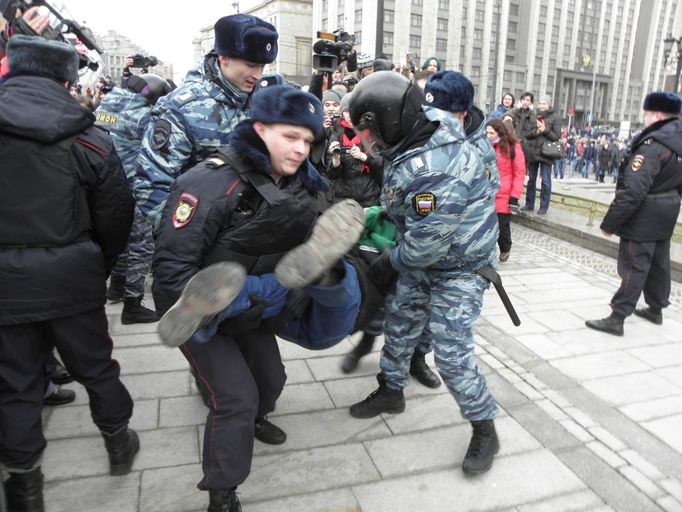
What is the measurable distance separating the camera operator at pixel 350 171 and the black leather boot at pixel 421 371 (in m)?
1.84

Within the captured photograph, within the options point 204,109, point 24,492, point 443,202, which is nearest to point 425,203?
point 443,202

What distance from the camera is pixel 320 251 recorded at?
5.97 ft

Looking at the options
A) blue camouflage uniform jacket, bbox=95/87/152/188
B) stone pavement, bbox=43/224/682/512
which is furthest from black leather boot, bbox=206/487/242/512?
blue camouflage uniform jacket, bbox=95/87/152/188

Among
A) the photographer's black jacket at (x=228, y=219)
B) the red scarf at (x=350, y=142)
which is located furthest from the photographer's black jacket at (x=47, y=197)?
the red scarf at (x=350, y=142)

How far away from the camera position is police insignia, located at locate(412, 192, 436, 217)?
97.2 inches

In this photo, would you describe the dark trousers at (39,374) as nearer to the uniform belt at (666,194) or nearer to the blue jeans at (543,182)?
the uniform belt at (666,194)

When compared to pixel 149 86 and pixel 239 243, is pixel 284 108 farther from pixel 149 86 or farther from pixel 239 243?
pixel 149 86

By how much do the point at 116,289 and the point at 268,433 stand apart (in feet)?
9.47

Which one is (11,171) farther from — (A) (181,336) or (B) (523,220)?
(B) (523,220)

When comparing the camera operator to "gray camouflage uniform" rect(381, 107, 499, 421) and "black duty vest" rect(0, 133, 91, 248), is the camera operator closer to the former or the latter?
"gray camouflage uniform" rect(381, 107, 499, 421)

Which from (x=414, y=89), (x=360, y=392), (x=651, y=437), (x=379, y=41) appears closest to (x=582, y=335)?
(x=651, y=437)

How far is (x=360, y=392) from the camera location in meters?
3.53

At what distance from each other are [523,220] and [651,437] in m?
6.38

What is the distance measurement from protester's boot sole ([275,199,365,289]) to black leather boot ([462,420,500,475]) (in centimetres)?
149
